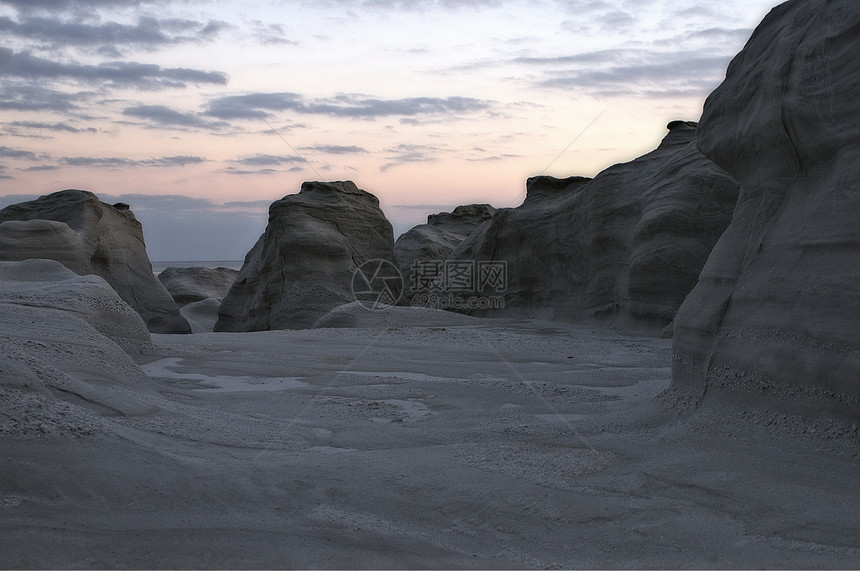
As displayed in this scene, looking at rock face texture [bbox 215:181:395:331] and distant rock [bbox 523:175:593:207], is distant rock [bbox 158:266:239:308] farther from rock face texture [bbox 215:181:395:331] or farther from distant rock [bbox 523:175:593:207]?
distant rock [bbox 523:175:593:207]

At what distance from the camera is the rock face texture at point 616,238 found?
938 centimetres

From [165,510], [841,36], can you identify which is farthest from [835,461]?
[165,510]

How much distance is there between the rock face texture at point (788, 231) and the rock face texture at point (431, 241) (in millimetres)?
13799

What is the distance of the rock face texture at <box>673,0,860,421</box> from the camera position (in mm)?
3000

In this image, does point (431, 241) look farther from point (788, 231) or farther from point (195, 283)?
point (788, 231)

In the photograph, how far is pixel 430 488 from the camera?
9.11 feet

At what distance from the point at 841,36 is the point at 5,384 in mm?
3890

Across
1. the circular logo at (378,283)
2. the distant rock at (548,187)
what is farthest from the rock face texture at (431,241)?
the distant rock at (548,187)

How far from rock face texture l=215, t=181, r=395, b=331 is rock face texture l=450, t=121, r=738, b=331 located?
2953mm

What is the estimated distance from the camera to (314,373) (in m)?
5.82

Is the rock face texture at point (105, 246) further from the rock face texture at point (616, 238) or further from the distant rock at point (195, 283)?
the rock face texture at point (616, 238)

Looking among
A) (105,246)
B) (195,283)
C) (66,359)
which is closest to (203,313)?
(195,283)

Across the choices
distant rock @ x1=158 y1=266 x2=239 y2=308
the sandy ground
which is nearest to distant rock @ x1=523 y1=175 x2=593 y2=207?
the sandy ground

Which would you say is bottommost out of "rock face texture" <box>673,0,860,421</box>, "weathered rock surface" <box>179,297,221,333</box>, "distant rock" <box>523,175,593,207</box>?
"weathered rock surface" <box>179,297,221,333</box>
